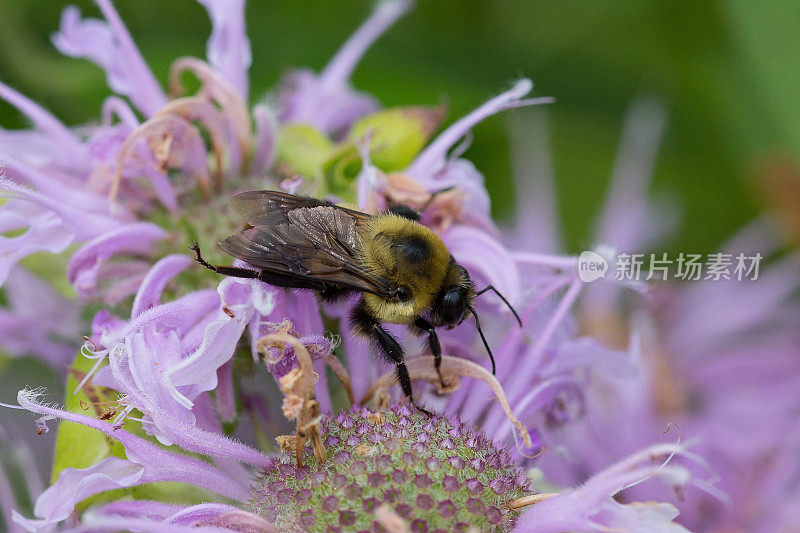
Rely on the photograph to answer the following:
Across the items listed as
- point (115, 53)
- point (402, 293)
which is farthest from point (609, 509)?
point (115, 53)

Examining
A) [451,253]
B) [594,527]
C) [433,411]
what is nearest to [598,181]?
[451,253]

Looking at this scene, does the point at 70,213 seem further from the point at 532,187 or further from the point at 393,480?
the point at 532,187

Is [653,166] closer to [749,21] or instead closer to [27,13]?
[749,21]

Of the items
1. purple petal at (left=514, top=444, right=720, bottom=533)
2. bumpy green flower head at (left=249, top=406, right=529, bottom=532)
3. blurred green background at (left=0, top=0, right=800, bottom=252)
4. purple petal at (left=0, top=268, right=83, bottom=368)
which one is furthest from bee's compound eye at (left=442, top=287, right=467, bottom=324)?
blurred green background at (left=0, top=0, right=800, bottom=252)

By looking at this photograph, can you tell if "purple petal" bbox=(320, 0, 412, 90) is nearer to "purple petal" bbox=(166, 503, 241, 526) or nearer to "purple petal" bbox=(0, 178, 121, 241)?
"purple petal" bbox=(0, 178, 121, 241)

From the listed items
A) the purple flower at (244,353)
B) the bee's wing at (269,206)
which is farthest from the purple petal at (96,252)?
the bee's wing at (269,206)

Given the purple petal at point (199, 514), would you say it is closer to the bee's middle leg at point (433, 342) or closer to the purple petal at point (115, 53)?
the bee's middle leg at point (433, 342)
